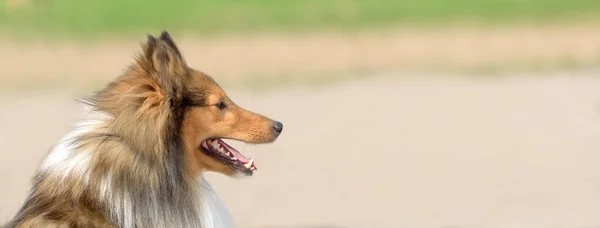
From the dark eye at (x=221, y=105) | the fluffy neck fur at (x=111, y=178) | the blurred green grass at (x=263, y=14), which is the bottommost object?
the fluffy neck fur at (x=111, y=178)

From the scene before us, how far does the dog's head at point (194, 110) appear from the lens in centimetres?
318

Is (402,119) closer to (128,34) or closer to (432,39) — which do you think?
(432,39)

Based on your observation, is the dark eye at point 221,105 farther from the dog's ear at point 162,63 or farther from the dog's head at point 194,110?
the dog's ear at point 162,63

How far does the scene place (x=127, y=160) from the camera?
314 centimetres

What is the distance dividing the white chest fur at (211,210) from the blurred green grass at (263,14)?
639cm

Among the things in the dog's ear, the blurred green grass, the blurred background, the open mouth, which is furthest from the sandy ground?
the dog's ear

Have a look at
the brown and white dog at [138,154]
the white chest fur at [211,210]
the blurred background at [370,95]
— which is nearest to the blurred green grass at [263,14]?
the blurred background at [370,95]

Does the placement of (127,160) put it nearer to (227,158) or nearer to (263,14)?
(227,158)

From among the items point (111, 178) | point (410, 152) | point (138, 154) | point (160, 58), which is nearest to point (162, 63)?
point (160, 58)

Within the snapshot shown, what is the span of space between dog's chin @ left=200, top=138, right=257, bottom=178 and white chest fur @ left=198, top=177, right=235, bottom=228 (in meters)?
0.11

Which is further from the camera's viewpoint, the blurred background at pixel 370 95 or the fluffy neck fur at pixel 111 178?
the blurred background at pixel 370 95

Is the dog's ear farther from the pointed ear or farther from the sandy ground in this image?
the sandy ground

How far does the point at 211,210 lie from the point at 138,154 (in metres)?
0.46

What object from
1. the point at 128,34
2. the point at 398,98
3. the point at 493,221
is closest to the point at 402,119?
the point at 398,98
